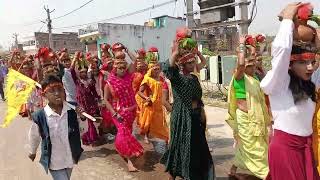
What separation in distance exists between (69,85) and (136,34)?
28.9m

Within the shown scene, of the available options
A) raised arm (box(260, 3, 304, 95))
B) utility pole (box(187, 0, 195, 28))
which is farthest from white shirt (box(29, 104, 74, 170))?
utility pole (box(187, 0, 195, 28))

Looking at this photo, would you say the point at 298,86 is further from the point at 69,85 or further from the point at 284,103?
the point at 69,85

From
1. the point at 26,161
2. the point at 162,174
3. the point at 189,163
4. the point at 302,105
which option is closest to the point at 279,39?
the point at 302,105

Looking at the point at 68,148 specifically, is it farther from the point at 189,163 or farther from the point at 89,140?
the point at 89,140

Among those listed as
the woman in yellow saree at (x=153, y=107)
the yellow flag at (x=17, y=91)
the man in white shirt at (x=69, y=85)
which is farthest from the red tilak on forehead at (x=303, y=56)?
the man in white shirt at (x=69, y=85)

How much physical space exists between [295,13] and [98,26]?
33.3 m

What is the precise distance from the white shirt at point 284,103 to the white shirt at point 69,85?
5.31 m

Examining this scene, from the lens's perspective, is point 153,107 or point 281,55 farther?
point 153,107

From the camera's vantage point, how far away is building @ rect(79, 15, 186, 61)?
35.4 meters

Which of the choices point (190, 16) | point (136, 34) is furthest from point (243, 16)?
point (136, 34)

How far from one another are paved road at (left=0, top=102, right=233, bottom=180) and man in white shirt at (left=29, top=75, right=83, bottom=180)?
1763 millimetres

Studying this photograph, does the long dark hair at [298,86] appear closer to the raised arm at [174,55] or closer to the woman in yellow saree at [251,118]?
the raised arm at [174,55]

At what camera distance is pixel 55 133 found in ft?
14.4

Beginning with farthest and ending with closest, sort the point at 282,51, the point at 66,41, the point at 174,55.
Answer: the point at 66,41 < the point at 174,55 < the point at 282,51
